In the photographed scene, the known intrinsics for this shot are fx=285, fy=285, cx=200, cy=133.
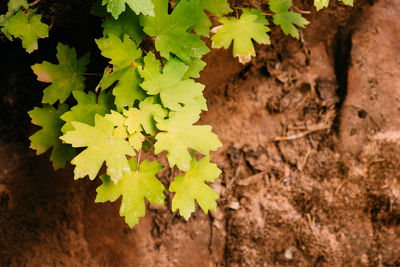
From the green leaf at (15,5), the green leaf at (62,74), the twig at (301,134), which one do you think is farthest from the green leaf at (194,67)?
the twig at (301,134)

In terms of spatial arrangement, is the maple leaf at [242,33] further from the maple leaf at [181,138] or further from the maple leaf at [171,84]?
the maple leaf at [181,138]

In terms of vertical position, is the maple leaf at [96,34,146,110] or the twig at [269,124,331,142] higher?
the maple leaf at [96,34,146,110]

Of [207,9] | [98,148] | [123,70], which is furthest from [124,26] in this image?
[98,148]

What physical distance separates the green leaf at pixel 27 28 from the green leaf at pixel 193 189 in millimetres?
940

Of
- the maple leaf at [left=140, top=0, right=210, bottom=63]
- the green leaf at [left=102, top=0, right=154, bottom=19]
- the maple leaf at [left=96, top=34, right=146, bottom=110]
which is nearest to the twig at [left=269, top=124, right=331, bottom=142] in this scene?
the maple leaf at [left=140, top=0, right=210, bottom=63]

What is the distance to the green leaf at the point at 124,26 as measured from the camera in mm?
1290

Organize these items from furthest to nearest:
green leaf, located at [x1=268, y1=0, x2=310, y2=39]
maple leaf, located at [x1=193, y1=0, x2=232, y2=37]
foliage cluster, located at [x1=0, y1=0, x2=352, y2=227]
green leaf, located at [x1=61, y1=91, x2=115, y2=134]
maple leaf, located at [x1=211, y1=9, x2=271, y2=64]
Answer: green leaf, located at [x1=268, y1=0, x2=310, y2=39], maple leaf, located at [x1=211, y1=9, x2=271, y2=64], maple leaf, located at [x1=193, y1=0, x2=232, y2=37], green leaf, located at [x1=61, y1=91, x2=115, y2=134], foliage cluster, located at [x1=0, y1=0, x2=352, y2=227]

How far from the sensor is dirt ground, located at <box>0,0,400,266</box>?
84.4 inches

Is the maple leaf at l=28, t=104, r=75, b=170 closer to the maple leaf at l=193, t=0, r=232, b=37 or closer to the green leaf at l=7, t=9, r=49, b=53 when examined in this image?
the green leaf at l=7, t=9, r=49, b=53

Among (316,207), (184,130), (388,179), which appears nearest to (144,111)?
(184,130)

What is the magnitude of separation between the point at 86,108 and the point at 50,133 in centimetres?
26

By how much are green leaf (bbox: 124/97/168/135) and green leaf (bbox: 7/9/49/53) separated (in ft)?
1.88

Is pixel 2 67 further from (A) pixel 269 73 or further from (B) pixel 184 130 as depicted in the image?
(A) pixel 269 73

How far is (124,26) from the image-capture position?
1310mm
